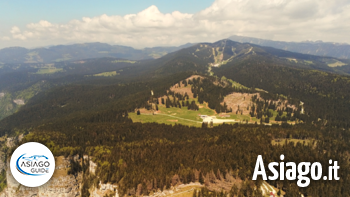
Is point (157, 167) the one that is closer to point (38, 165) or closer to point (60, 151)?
point (38, 165)

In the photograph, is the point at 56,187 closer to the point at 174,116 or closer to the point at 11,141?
the point at 174,116

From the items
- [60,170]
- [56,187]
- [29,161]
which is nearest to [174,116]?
[60,170]

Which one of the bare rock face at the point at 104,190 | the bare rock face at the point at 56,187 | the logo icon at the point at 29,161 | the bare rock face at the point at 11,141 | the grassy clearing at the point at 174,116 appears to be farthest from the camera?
the bare rock face at the point at 11,141

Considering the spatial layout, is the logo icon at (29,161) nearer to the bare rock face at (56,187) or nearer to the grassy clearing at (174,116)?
the bare rock face at (56,187)

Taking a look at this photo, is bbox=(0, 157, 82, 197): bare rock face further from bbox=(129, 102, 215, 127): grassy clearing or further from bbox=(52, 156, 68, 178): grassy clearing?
bbox=(129, 102, 215, 127): grassy clearing

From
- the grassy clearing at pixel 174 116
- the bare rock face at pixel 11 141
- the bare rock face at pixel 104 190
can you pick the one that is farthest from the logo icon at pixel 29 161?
the bare rock face at pixel 11 141

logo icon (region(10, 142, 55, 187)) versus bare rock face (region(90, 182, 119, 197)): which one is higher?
logo icon (region(10, 142, 55, 187))

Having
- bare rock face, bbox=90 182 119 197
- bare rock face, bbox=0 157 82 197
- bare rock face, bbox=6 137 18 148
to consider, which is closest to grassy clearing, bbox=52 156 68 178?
bare rock face, bbox=0 157 82 197

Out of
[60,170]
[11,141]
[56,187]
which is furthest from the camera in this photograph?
[11,141]
